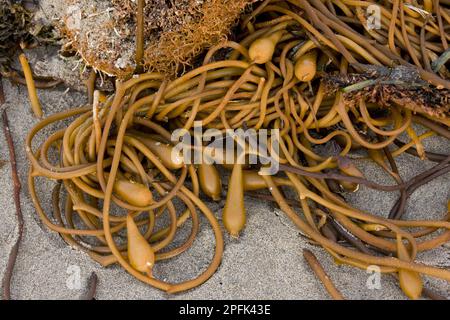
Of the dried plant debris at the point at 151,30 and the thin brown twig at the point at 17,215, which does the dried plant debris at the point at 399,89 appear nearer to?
the dried plant debris at the point at 151,30

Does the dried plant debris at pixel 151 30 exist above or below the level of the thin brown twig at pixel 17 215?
above

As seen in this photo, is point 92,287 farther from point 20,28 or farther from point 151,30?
point 20,28

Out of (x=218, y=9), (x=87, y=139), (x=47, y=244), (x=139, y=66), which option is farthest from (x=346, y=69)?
(x=47, y=244)

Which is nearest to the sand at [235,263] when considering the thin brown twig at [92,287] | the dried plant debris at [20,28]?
the thin brown twig at [92,287]

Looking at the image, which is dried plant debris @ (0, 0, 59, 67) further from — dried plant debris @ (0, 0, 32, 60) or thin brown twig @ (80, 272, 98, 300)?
thin brown twig @ (80, 272, 98, 300)

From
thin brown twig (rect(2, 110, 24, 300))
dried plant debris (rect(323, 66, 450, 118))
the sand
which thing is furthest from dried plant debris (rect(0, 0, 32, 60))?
dried plant debris (rect(323, 66, 450, 118))

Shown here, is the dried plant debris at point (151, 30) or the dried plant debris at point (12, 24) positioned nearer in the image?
the dried plant debris at point (151, 30)
